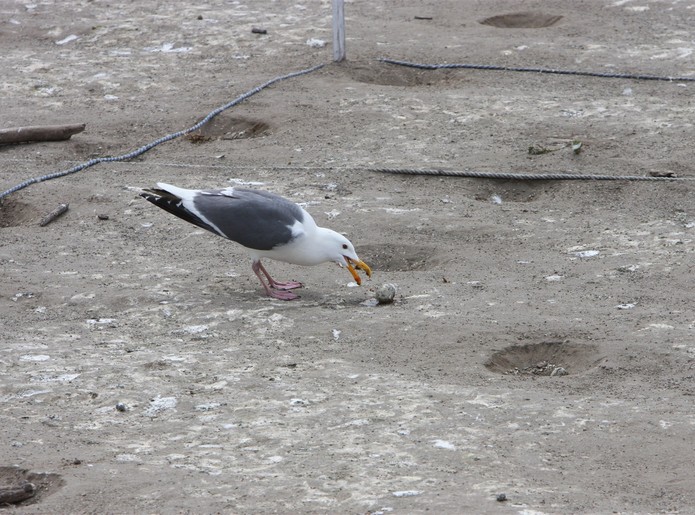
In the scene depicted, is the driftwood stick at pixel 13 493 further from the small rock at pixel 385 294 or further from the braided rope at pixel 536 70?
the braided rope at pixel 536 70

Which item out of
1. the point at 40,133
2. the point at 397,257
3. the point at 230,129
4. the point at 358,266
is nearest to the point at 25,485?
the point at 358,266

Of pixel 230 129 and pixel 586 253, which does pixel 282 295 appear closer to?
pixel 586 253

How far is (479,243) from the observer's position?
24.0 ft

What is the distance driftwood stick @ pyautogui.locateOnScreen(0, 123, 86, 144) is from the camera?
9.26 m

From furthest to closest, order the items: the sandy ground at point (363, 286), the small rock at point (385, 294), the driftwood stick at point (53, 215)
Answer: the driftwood stick at point (53, 215), the small rock at point (385, 294), the sandy ground at point (363, 286)

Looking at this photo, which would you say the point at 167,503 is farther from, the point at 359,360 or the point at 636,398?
the point at 636,398

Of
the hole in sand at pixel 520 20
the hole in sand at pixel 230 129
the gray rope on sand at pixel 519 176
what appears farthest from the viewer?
the hole in sand at pixel 520 20

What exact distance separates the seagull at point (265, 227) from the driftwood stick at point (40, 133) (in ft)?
10.1

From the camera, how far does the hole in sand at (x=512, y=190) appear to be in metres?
8.15

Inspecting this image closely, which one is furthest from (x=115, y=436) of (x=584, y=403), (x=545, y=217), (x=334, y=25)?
(x=334, y=25)

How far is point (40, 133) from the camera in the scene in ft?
30.6

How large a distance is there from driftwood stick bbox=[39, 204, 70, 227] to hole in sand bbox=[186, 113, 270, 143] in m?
1.82

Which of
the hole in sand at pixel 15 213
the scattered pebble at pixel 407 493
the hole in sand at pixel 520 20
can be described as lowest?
the hole in sand at pixel 15 213

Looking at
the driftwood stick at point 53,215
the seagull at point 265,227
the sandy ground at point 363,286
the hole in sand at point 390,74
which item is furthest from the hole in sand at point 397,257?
the hole in sand at point 390,74
